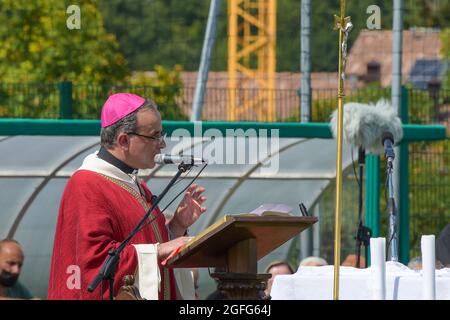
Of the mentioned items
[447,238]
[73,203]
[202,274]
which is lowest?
[202,274]

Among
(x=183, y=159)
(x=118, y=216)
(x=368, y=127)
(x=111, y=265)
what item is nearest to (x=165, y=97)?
(x=368, y=127)

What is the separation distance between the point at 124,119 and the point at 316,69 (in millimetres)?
34624

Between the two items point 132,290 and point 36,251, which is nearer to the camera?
point 132,290

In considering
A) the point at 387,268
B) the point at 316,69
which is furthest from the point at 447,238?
the point at 316,69

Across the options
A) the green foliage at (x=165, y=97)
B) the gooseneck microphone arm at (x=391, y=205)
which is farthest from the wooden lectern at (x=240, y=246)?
the green foliage at (x=165, y=97)

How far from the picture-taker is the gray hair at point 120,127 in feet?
20.5

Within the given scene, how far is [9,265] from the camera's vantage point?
10328mm

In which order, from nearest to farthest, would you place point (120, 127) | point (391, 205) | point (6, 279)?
point (120, 127) < point (391, 205) < point (6, 279)

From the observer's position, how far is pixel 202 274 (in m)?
12.6

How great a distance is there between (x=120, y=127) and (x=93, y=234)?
0.51 meters

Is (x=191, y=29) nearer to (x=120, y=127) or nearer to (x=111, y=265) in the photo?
(x=120, y=127)

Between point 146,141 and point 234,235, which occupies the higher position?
point 146,141

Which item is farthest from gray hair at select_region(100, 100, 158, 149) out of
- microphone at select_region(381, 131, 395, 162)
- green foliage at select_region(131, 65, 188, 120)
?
green foliage at select_region(131, 65, 188, 120)
